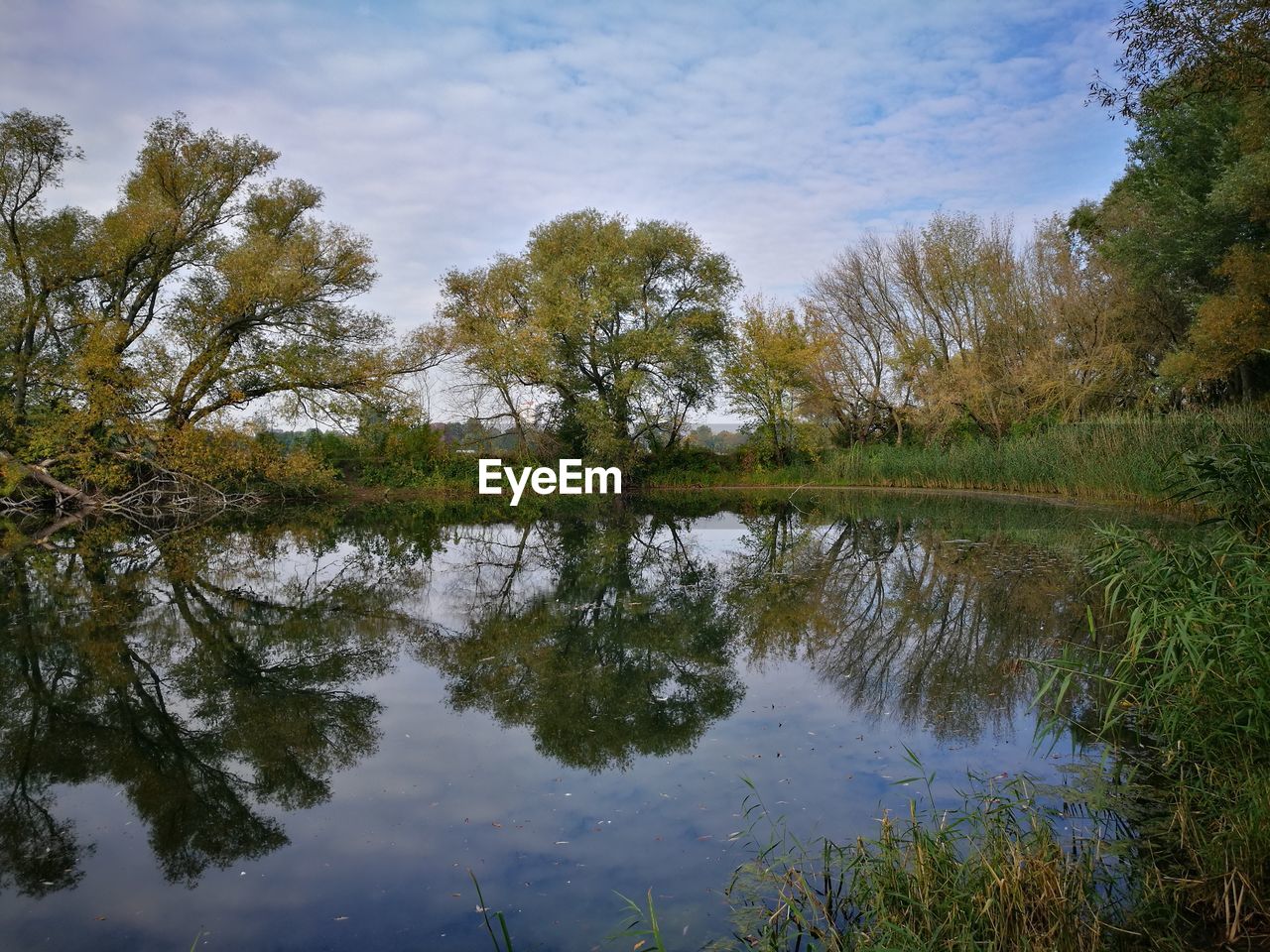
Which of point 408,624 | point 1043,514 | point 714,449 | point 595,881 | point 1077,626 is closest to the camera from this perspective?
point 595,881

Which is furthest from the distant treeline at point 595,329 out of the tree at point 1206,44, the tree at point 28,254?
the tree at point 1206,44

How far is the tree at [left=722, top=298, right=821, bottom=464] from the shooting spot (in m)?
29.5

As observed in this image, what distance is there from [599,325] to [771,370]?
6581mm

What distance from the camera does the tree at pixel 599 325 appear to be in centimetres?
2714

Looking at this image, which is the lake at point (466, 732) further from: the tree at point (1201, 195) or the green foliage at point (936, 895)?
the tree at point (1201, 195)

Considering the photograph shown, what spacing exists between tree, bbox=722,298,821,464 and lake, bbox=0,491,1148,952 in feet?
60.7

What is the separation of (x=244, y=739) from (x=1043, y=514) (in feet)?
52.2

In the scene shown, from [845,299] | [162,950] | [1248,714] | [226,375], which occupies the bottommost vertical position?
[162,950]

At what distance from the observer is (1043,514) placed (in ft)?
54.5

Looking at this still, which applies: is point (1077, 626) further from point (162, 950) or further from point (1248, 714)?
point (162, 950)

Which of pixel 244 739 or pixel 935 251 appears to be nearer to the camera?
pixel 244 739

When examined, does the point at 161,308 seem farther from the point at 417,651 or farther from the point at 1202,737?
the point at 1202,737

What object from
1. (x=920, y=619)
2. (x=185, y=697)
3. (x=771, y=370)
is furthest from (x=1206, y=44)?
(x=771, y=370)

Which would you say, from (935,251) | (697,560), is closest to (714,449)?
(935,251)
